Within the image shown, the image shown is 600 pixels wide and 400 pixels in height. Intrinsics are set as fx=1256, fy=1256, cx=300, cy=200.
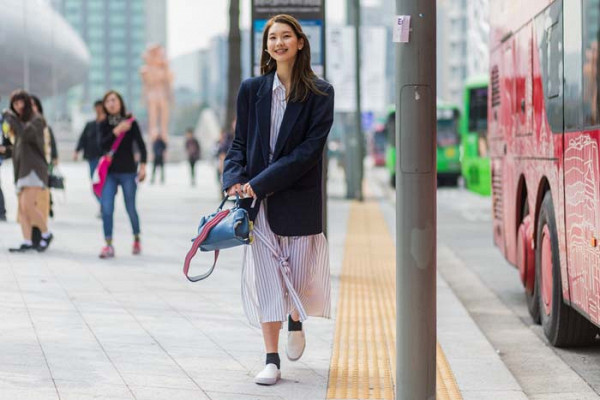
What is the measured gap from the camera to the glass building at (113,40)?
18675 centimetres

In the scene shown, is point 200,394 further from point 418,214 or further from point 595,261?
point 595,261

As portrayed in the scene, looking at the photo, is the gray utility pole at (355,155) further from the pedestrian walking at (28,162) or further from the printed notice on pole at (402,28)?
the printed notice on pole at (402,28)

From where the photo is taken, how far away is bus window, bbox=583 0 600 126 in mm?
6043

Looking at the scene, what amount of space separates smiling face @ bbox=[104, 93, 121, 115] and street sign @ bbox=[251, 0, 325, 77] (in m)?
1.93

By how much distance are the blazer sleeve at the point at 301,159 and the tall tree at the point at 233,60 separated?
18060 mm

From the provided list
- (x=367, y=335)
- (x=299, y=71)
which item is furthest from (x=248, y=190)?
(x=367, y=335)

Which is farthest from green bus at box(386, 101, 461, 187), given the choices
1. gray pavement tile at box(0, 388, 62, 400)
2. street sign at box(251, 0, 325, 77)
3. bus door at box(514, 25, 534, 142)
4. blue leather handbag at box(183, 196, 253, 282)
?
gray pavement tile at box(0, 388, 62, 400)

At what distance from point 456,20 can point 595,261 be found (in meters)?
140

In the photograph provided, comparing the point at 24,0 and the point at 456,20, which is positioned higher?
the point at 456,20

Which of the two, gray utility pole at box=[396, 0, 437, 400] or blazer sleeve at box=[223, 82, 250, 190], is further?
blazer sleeve at box=[223, 82, 250, 190]

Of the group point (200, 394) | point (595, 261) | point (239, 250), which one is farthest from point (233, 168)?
point (239, 250)

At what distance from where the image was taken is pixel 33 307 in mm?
8406

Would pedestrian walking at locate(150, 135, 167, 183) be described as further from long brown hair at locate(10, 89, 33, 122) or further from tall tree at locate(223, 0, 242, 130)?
long brown hair at locate(10, 89, 33, 122)

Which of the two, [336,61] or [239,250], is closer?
[239,250]
